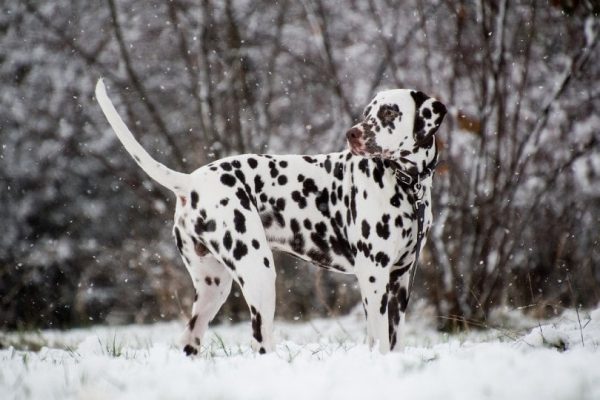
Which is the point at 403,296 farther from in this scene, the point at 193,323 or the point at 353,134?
the point at 193,323

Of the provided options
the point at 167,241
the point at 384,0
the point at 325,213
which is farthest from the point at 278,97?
the point at 325,213

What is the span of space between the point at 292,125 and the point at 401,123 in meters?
5.13

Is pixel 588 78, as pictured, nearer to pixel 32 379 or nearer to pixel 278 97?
pixel 278 97

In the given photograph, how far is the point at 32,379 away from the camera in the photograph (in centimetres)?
265

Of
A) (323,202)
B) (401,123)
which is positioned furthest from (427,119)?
(323,202)

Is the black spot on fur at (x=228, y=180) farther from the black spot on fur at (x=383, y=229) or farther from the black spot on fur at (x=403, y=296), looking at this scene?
the black spot on fur at (x=403, y=296)

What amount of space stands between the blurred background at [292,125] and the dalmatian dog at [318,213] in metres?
1.60

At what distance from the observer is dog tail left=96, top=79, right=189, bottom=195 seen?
3.83 m

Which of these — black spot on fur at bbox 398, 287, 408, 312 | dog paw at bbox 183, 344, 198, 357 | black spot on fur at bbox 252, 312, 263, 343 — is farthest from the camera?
black spot on fur at bbox 398, 287, 408, 312

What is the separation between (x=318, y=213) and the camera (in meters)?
4.27

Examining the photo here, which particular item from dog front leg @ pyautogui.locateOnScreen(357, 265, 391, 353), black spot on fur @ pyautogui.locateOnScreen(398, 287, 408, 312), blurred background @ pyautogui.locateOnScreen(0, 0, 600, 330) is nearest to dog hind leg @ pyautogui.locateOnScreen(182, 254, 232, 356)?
dog front leg @ pyautogui.locateOnScreen(357, 265, 391, 353)

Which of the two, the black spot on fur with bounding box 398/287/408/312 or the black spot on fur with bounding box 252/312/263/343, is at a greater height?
the black spot on fur with bounding box 252/312/263/343

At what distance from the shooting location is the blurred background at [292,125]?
715 centimetres

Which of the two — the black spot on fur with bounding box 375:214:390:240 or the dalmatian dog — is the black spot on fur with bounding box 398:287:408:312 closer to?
the dalmatian dog
